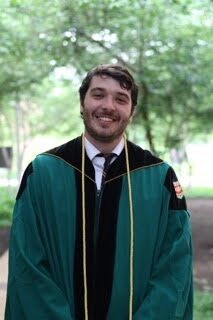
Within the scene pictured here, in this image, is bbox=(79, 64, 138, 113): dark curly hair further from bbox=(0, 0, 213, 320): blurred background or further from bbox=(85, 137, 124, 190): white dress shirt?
bbox=(0, 0, 213, 320): blurred background

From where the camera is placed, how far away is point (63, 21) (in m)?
8.96

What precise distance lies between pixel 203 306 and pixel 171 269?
11.4 feet

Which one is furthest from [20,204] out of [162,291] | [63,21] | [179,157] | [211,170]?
[211,170]

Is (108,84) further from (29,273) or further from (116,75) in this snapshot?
(29,273)

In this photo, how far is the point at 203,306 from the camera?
5.56 metres

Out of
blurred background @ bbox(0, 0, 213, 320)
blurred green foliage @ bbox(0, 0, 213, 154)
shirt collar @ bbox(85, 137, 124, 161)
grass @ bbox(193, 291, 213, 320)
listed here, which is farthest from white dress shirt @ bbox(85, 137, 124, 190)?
blurred green foliage @ bbox(0, 0, 213, 154)

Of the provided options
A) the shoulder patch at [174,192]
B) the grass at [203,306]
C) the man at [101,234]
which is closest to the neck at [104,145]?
the man at [101,234]

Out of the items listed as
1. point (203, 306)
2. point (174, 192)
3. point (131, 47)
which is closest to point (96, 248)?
point (174, 192)

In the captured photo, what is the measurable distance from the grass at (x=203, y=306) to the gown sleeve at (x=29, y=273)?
126 inches

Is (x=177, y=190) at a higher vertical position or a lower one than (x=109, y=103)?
lower

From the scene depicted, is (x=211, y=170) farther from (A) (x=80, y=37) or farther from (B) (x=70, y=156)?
(B) (x=70, y=156)

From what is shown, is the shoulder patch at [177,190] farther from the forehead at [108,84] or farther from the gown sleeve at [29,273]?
the gown sleeve at [29,273]

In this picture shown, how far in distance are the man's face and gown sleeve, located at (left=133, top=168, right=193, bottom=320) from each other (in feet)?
0.98

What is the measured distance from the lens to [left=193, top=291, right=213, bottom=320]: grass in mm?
5227
